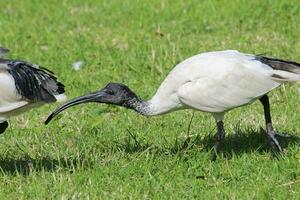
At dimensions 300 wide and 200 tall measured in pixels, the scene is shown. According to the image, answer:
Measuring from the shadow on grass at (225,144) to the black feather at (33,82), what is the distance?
2.82 feet

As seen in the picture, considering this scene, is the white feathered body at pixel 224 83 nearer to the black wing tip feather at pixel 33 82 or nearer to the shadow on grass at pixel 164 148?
the shadow on grass at pixel 164 148

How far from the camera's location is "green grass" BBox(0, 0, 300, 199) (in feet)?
19.8

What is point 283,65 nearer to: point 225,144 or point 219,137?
point 219,137

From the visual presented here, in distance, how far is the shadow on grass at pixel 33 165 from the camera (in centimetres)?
636

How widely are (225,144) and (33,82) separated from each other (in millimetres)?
1679

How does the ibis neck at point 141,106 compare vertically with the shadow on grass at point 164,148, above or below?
above

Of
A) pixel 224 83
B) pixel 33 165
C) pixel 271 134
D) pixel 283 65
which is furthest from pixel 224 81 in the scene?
pixel 33 165

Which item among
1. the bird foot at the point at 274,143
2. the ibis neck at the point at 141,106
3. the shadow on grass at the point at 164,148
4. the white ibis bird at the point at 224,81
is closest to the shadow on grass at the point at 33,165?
the shadow on grass at the point at 164,148

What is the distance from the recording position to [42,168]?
6391mm

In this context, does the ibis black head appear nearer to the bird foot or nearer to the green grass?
the green grass

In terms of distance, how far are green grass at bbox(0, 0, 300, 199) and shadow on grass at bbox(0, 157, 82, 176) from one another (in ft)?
0.05

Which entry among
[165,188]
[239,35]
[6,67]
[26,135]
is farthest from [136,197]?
[239,35]

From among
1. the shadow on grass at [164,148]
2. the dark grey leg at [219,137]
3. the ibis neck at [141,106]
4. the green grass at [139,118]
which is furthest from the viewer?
the ibis neck at [141,106]

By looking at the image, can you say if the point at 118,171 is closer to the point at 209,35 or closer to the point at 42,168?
the point at 42,168
